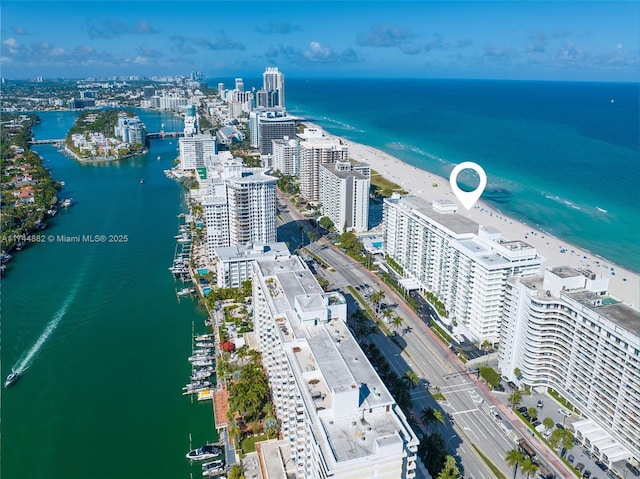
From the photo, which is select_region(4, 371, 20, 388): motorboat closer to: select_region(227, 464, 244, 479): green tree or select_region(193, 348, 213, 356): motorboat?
select_region(193, 348, 213, 356): motorboat

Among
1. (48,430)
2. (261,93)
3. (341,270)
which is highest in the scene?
(261,93)

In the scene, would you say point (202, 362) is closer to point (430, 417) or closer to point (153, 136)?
point (430, 417)

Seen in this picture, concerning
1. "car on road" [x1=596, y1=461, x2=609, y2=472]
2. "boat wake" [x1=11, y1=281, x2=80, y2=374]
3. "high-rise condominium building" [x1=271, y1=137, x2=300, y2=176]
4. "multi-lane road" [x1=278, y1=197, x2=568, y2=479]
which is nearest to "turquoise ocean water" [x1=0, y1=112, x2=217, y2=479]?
"boat wake" [x1=11, y1=281, x2=80, y2=374]

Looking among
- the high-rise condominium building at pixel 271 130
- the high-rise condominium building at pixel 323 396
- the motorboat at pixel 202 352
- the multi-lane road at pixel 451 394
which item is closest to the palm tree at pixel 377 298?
the multi-lane road at pixel 451 394

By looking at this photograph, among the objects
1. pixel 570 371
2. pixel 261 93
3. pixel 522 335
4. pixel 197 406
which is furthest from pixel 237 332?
pixel 261 93

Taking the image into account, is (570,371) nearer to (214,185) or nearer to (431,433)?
(431,433)

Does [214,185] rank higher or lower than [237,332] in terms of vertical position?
higher
